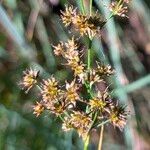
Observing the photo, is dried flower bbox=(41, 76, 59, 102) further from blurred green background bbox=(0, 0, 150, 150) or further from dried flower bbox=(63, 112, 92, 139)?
blurred green background bbox=(0, 0, 150, 150)

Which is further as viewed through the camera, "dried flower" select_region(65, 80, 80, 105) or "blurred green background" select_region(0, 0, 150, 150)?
"blurred green background" select_region(0, 0, 150, 150)

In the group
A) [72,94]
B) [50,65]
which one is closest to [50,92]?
[72,94]

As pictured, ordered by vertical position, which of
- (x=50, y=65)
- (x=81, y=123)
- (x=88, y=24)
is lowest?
(x=81, y=123)

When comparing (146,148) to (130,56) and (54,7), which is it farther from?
(54,7)

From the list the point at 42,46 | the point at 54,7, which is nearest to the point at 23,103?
the point at 42,46

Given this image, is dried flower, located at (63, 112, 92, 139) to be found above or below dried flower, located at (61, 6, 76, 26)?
below

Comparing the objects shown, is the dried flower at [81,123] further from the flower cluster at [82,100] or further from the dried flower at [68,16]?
the dried flower at [68,16]

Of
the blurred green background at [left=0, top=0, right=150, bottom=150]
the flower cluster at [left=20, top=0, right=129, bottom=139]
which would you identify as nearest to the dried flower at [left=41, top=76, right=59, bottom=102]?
the flower cluster at [left=20, top=0, right=129, bottom=139]

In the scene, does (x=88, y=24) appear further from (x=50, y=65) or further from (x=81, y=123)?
(x=50, y=65)
